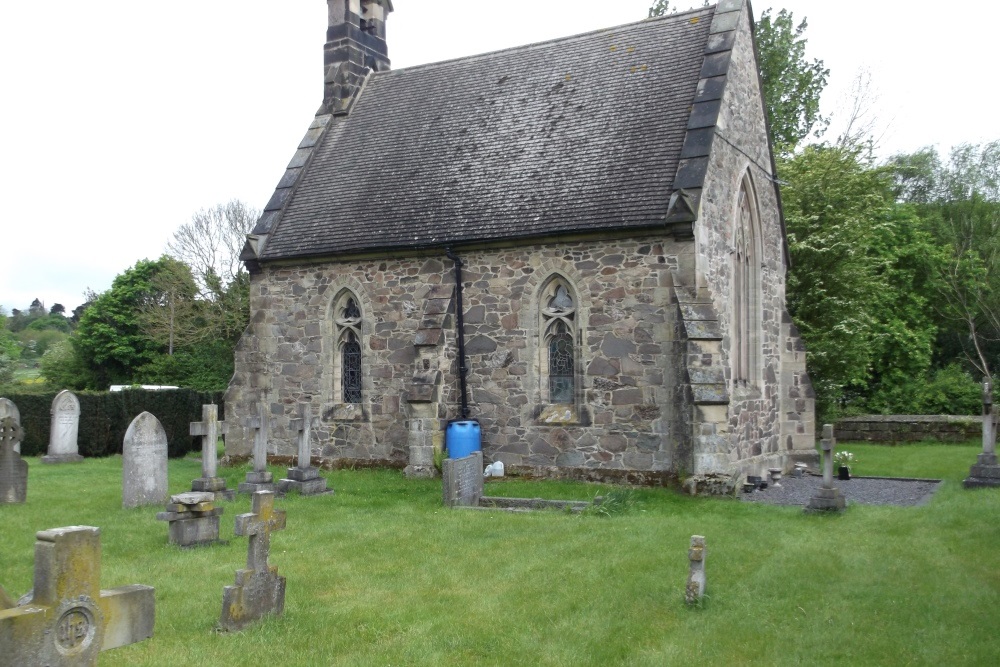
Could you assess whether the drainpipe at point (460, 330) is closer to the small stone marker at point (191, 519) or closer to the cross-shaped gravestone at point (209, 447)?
the cross-shaped gravestone at point (209, 447)

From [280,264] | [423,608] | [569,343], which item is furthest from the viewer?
[280,264]

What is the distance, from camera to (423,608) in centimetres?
805

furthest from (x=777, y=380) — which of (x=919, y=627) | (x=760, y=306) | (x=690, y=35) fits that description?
(x=919, y=627)

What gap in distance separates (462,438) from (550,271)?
3.57m

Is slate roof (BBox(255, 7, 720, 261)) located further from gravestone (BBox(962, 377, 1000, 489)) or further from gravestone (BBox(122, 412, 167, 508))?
gravestone (BBox(962, 377, 1000, 489))

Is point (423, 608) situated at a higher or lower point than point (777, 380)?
lower

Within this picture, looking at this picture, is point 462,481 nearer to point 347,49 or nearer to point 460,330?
point 460,330

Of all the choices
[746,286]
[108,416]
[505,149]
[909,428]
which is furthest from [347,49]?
[909,428]

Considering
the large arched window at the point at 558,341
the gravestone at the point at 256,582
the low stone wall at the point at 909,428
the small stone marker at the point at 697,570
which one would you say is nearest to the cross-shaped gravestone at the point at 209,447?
the large arched window at the point at 558,341

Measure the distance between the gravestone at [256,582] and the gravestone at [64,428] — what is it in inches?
658

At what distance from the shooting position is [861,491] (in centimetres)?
1599

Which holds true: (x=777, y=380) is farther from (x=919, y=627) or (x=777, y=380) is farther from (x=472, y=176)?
(x=919, y=627)

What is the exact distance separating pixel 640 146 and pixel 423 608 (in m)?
11.4

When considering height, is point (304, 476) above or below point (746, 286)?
below
